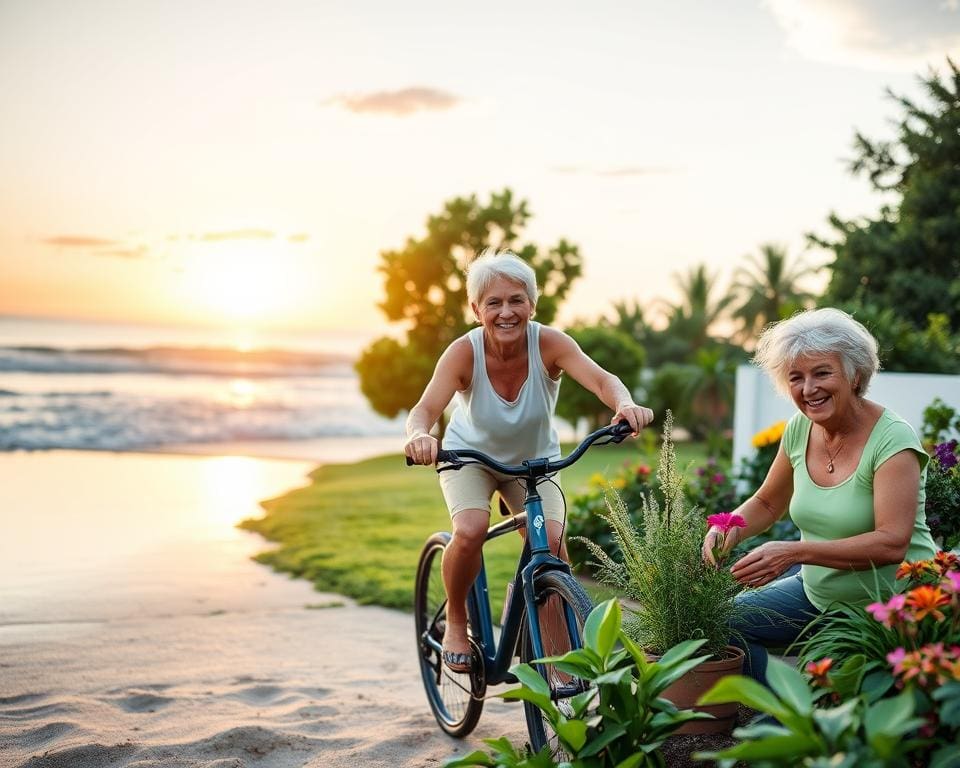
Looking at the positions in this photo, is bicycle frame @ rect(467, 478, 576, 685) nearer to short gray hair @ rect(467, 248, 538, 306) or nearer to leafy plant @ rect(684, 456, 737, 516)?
short gray hair @ rect(467, 248, 538, 306)

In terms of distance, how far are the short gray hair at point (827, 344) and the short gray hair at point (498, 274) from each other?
3.13 feet

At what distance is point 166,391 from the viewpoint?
1388 inches

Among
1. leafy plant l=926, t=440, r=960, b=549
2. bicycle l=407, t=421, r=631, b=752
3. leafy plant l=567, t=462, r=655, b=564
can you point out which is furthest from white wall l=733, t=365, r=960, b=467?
bicycle l=407, t=421, r=631, b=752

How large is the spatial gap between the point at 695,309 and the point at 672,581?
39.3 metres

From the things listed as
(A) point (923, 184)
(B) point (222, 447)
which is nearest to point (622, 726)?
(B) point (222, 447)

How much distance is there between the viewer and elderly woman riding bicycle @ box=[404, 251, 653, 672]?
3.79 m

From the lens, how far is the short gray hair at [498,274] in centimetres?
376

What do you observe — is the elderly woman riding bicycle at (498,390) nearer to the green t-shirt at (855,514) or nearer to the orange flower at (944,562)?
the green t-shirt at (855,514)

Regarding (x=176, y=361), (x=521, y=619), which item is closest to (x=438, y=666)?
(x=521, y=619)

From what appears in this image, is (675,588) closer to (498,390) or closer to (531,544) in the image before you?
→ (531,544)

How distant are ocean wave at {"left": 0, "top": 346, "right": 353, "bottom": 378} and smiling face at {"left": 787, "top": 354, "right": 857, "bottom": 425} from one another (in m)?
38.9

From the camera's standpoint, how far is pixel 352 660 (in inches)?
232

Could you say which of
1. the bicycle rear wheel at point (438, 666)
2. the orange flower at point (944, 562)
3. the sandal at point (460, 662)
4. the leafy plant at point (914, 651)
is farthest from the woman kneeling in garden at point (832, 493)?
the bicycle rear wheel at point (438, 666)

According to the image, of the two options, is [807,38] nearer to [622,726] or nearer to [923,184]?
[622,726]
